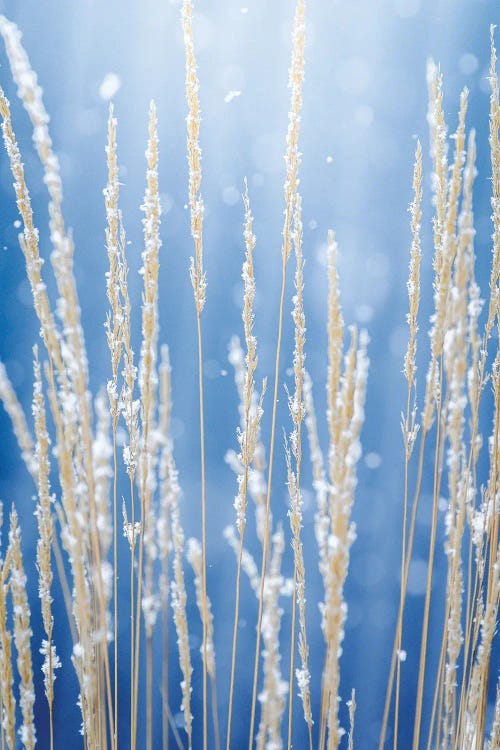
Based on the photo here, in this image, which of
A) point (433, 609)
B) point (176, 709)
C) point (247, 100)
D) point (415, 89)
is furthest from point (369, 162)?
point (176, 709)

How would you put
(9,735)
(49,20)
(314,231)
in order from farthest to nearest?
(314,231)
(49,20)
(9,735)

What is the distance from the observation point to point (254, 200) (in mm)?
2389

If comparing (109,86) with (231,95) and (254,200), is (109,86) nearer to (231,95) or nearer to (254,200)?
(231,95)

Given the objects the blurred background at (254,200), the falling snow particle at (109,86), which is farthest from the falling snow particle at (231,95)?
the falling snow particle at (109,86)

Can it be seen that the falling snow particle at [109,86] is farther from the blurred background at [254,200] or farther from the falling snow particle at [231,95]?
the falling snow particle at [231,95]

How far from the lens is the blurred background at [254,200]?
2.30 m

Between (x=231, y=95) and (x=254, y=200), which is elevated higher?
(x=231, y=95)

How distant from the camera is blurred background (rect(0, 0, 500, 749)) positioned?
90.5 inches

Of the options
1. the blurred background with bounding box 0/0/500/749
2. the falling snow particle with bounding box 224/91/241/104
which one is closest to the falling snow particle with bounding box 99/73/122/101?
the blurred background with bounding box 0/0/500/749

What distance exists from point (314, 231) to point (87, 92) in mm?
971

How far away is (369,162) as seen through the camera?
7.86 ft

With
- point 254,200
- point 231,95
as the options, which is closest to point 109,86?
point 231,95

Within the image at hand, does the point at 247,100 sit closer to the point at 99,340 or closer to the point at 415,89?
the point at 415,89

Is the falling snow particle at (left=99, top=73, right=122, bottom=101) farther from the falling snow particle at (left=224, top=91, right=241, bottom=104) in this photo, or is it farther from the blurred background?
the falling snow particle at (left=224, top=91, right=241, bottom=104)
